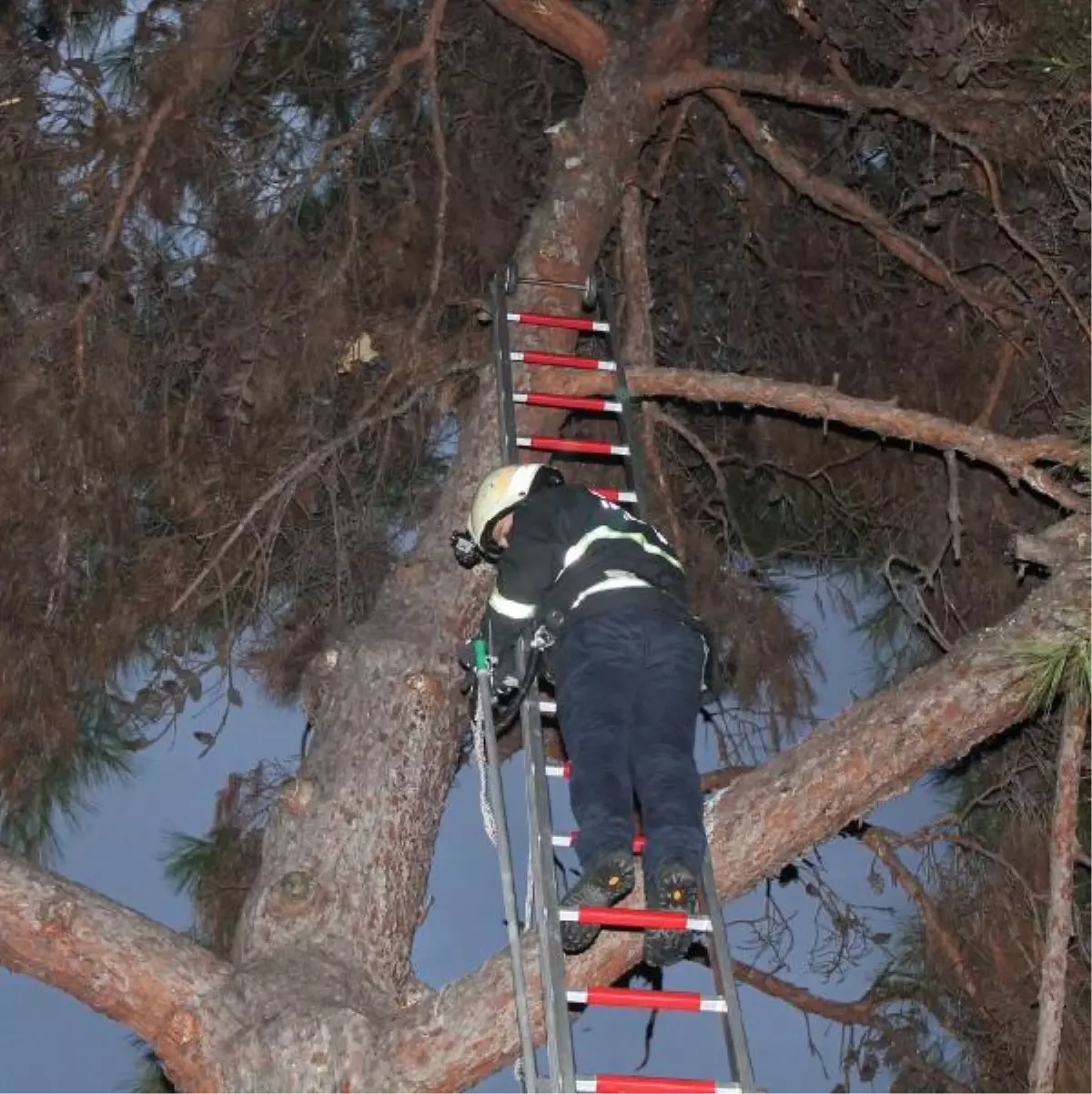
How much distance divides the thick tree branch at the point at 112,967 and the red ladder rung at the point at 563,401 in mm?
1848

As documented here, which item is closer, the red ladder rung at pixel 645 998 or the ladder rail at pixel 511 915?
the ladder rail at pixel 511 915

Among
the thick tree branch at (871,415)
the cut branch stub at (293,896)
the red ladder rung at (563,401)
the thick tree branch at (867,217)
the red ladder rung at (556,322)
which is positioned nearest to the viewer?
the cut branch stub at (293,896)

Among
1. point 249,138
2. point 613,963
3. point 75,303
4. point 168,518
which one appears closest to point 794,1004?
point 613,963

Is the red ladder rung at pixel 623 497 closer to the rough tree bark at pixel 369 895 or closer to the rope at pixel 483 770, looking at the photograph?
the rough tree bark at pixel 369 895

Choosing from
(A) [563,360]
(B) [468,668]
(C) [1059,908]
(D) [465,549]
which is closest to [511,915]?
(B) [468,668]

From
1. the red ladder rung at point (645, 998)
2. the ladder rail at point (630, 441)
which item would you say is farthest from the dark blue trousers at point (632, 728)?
the ladder rail at point (630, 441)

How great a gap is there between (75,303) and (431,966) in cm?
2340

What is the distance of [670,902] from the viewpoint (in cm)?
299

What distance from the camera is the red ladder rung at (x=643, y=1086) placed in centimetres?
271

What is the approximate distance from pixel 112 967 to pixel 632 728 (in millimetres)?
1174

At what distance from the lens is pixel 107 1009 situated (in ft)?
10.2

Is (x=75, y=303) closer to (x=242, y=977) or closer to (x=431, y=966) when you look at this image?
(x=242, y=977)

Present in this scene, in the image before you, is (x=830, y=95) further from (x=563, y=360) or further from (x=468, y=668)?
(x=468, y=668)

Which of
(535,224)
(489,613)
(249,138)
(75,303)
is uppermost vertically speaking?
(249,138)
